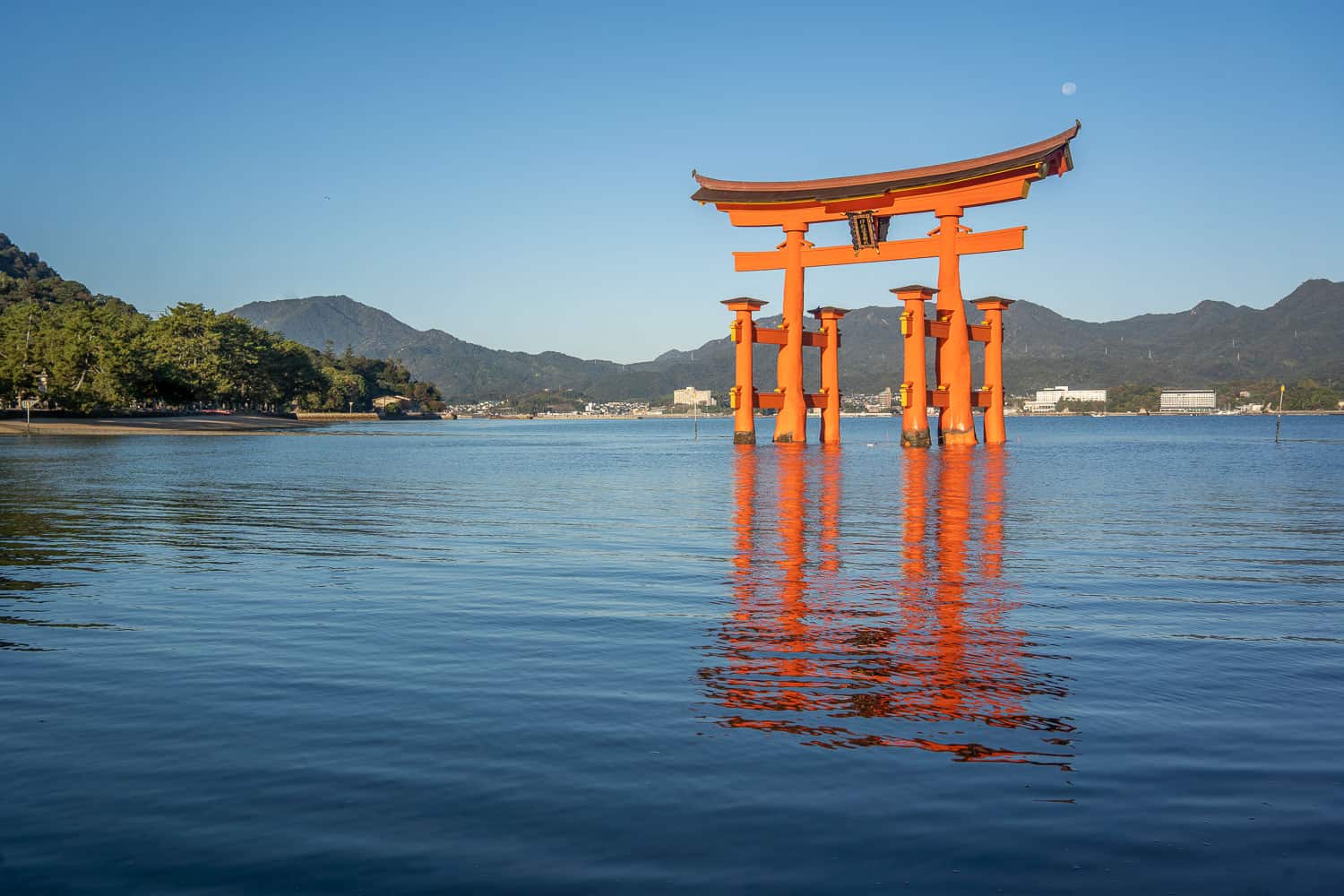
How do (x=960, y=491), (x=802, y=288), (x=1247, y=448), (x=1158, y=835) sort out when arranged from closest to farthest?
(x=1158, y=835)
(x=960, y=491)
(x=802, y=288)
(x=1247, y=448)

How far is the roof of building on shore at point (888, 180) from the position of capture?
4422 centimetres

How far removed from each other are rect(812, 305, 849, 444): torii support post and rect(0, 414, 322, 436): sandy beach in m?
52.8

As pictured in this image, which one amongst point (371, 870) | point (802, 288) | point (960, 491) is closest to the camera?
point (371, 870)

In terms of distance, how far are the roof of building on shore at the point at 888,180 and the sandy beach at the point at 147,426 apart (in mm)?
50873

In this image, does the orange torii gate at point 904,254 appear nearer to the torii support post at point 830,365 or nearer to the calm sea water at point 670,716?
the torii support post at point 830,365

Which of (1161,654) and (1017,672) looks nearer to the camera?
(1017,672)

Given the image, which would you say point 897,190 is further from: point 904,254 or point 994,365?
point 994,365

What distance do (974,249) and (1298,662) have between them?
42363 mm

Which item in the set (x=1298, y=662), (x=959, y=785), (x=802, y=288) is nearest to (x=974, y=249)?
(x=802, y=288)

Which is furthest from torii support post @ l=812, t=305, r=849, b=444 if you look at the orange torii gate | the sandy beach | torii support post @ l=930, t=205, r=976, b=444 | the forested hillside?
the forested hillside

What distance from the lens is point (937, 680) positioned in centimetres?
707

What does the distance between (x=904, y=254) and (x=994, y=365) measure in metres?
10.0

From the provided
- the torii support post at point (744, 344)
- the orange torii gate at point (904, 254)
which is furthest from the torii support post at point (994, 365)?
the torii support post at point (744, 344)

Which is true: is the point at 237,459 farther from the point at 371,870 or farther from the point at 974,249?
the point at 371,870
